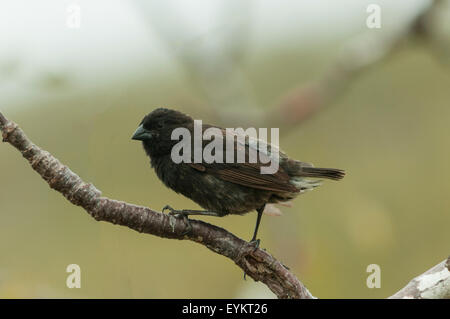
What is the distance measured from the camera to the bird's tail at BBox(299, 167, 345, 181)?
457 centimetres

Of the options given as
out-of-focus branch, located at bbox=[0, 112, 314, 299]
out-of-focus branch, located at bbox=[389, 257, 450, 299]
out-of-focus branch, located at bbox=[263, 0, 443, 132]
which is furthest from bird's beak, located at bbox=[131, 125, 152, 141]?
out-of-focus branch, located at bbox=[389, 257, 450, 299]

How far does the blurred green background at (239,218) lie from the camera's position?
21.1ft

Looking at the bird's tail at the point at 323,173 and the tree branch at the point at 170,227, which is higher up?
the bird's tail at the point at 323,173

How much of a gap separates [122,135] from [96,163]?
2629mm

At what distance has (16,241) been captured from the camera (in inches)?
287

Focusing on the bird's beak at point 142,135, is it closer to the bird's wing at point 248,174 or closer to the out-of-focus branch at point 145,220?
the bird's wing at point 248,174

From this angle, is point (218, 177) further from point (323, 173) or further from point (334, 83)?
point (334, 83)

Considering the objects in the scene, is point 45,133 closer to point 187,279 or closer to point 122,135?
point 122,135

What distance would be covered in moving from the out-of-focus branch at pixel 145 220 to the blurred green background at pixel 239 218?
5.57 feet

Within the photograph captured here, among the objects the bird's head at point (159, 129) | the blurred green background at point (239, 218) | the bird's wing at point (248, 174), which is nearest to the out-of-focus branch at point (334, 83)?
the bird's wing at point (248, 174)

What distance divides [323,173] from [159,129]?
4.32ft

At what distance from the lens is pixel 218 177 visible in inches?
171

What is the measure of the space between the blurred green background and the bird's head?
0.37 m

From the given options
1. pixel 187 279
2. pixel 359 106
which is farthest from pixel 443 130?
pixel 187 279
